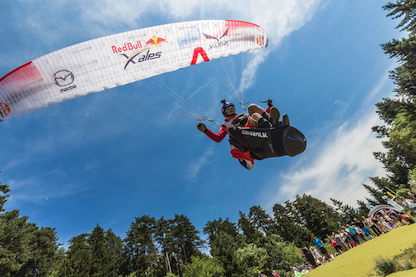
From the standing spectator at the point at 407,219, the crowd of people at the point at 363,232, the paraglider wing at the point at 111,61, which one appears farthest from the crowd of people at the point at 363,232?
the paraglider wing at the point at 111,61

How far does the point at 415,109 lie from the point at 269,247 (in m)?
18.2

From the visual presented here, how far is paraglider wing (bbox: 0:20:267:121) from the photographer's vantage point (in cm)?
655

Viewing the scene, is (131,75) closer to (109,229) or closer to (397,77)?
(397,77)

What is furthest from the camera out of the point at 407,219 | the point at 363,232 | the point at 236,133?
the point at 363,232

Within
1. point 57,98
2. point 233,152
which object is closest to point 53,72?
point 57,98

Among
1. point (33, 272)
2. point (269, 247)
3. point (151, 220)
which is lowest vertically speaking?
point (269, 247)

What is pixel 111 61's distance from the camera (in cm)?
702

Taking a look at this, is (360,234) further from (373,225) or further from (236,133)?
(236,133)

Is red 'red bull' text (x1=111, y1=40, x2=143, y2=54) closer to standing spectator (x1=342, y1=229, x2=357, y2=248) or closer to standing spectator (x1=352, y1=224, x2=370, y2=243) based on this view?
standing spectator (x1=352, y1=224, x2=370, y2=243)

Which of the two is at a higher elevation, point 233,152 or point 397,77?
point 397,77

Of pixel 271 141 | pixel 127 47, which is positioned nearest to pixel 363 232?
pixel 271 141

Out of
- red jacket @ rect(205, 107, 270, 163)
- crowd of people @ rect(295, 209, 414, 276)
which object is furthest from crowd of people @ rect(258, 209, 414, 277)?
red jacket @ rect(205, 107, 270, 163)

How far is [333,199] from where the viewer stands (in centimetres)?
4203

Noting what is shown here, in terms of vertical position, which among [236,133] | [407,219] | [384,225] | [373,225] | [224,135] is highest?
[224,135]
